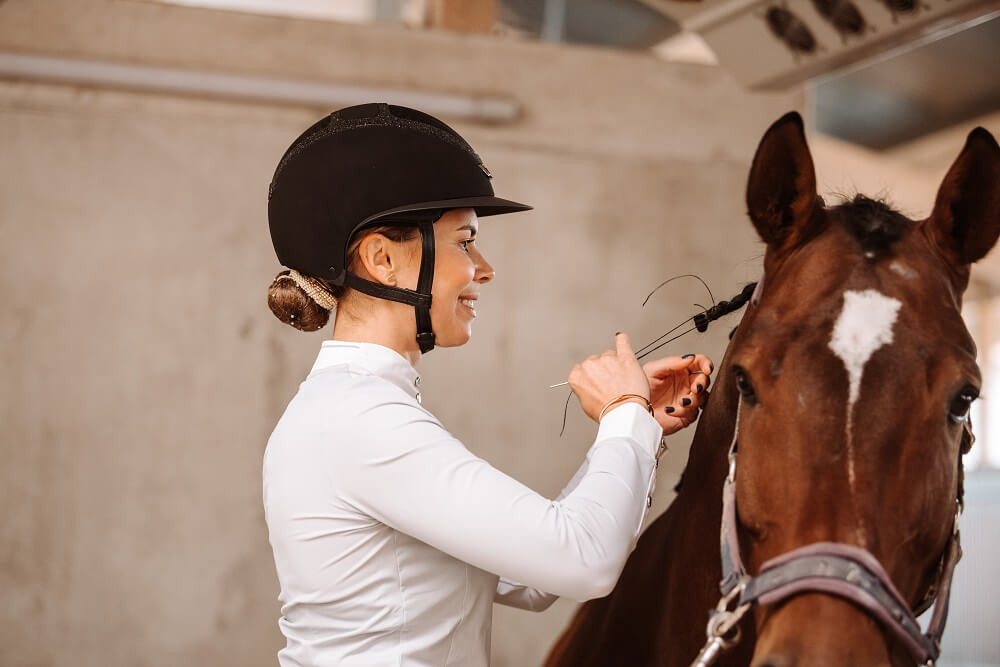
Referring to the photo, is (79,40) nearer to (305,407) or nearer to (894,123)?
(305,407)

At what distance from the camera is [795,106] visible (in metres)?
4.41

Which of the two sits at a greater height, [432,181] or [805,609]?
[432,181]

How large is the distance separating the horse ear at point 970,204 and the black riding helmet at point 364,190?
0.59 metres

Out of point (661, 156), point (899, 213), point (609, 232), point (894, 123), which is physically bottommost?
point (899, 213)

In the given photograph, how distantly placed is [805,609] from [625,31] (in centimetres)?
391

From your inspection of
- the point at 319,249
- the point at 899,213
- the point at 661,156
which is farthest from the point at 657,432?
the point at 661,156

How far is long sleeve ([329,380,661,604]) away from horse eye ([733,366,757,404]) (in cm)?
16

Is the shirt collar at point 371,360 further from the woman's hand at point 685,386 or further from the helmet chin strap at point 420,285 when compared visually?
the woman's hand at point 685,386

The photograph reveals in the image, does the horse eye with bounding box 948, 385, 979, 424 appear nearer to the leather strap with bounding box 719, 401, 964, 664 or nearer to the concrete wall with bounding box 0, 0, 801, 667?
the leather strap with bounding box 719, 401, 964, 664

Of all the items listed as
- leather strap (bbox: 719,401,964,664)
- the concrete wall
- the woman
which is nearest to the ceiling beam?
the concrete wall

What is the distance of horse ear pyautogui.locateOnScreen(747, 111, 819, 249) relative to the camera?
1.30 meters

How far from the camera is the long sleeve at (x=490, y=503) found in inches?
45.2

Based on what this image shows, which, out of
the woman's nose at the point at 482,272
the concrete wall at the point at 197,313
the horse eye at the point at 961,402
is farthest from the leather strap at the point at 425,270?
the concrete wall at the point at 197,313

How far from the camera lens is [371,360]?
4.56ft
